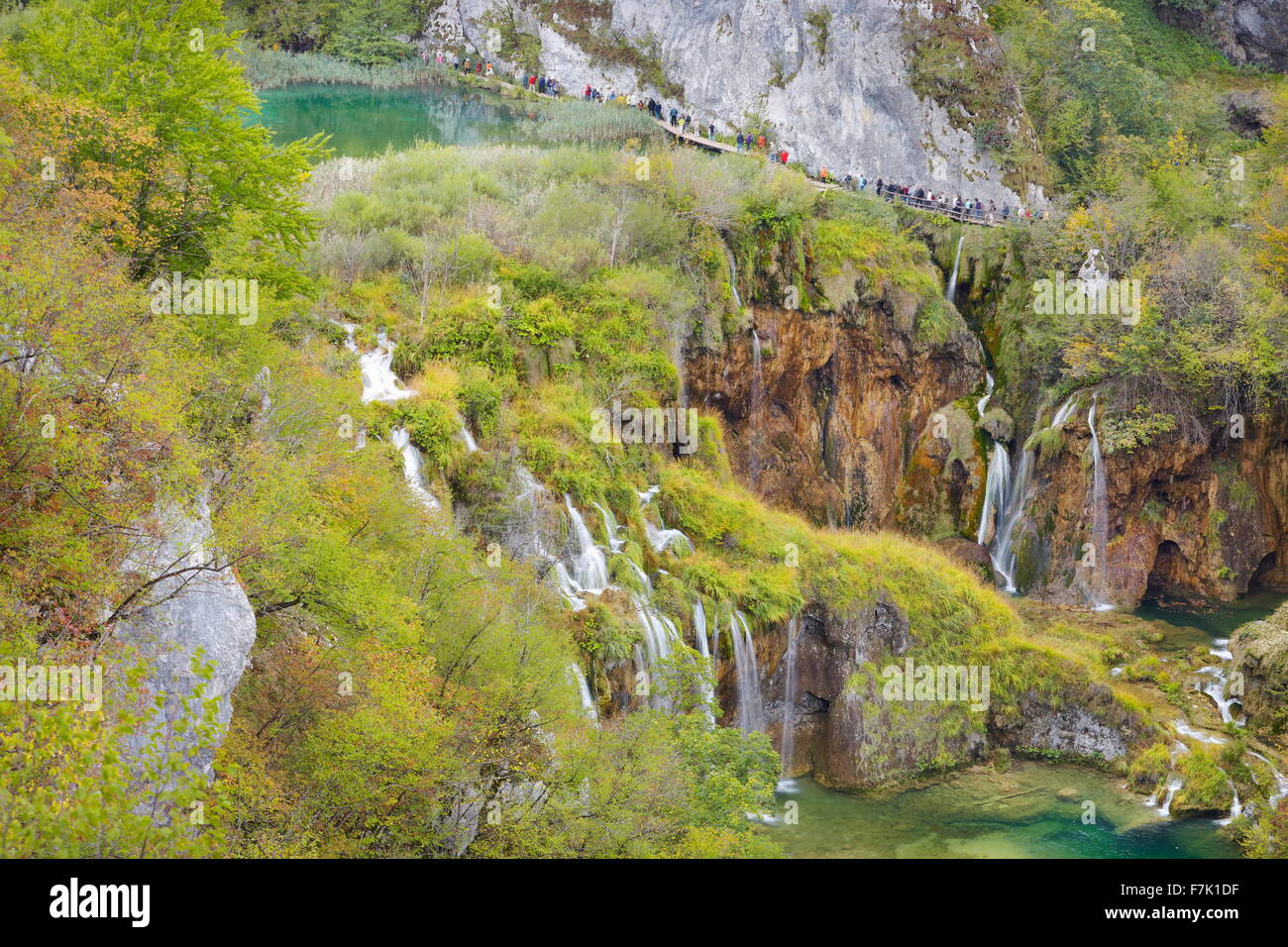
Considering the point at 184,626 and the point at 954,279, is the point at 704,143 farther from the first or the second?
the point at 184,626

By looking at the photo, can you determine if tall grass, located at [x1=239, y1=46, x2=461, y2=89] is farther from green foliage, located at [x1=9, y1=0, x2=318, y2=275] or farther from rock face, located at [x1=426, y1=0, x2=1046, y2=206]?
green foliage, located at [x1=9, y1=0, x2=318, y2=275]

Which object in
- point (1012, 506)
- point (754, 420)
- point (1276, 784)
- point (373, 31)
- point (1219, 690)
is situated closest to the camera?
point (1276, 784)

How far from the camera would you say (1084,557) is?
4072 centimetres

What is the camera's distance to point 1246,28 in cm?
7200

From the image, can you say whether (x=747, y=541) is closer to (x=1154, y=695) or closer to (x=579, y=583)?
(x=579, y=583)

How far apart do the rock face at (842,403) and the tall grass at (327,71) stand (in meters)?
30.8

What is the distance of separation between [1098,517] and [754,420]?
12485 millimetres

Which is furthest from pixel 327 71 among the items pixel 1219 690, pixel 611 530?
pixel 1219 690

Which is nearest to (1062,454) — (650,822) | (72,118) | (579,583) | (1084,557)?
(1084,557)

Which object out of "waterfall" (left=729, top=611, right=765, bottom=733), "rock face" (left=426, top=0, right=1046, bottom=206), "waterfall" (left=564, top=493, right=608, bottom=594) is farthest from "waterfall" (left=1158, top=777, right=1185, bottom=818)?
"rock face" (left=426, top=0, right=1046, bottom=206)

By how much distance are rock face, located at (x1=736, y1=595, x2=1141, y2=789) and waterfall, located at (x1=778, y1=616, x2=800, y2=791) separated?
0.08 meters

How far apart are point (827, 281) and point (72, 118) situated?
91.7ft

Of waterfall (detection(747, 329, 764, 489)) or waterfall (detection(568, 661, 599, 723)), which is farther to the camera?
waterfall (detection(747, 329, 764, 489))

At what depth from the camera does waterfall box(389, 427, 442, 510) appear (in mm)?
24202
